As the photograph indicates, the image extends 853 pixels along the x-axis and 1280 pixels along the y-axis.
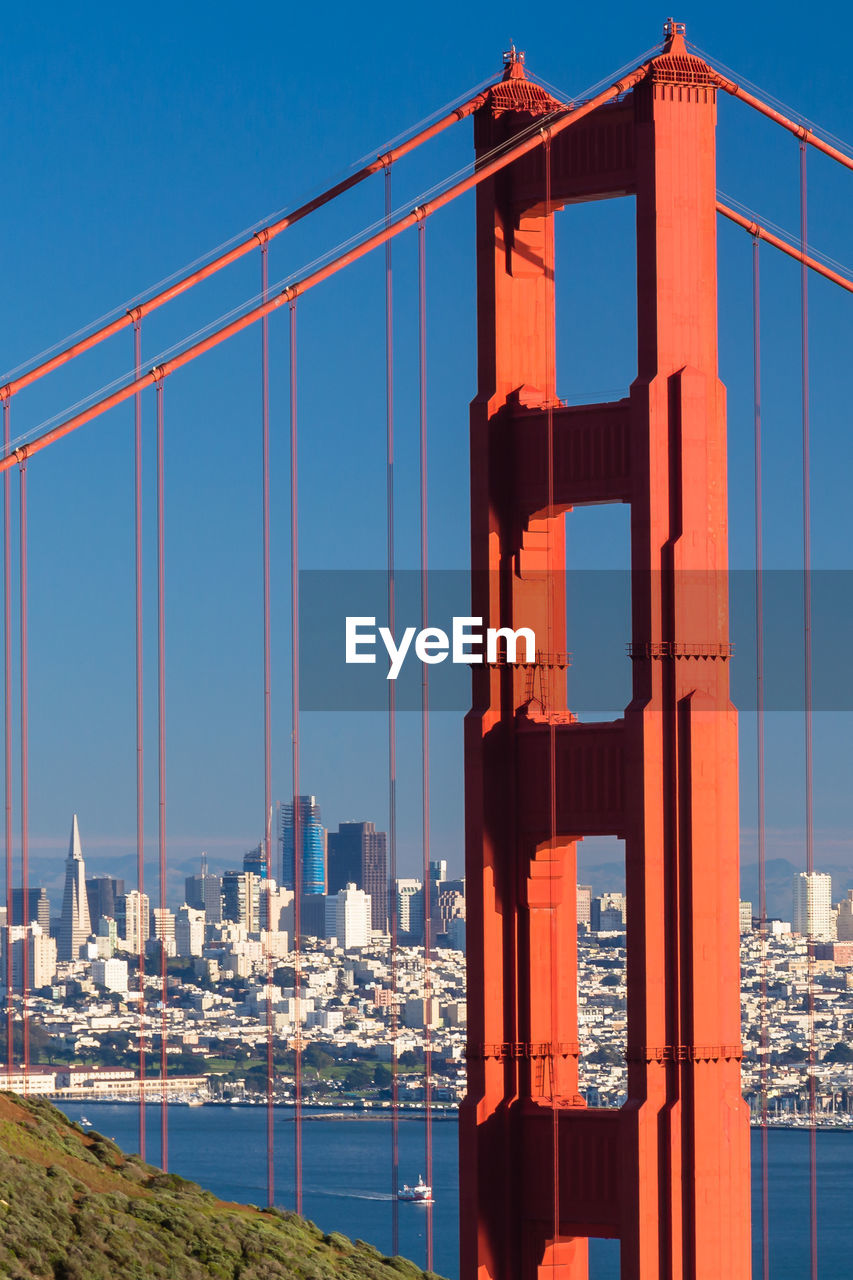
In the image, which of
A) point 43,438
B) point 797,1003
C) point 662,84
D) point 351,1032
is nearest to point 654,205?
point 662,84

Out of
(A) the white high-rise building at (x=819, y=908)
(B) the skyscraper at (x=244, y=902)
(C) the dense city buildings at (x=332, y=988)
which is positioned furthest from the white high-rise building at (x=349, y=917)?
(A) the white high-rise building at (x=819, y=908)

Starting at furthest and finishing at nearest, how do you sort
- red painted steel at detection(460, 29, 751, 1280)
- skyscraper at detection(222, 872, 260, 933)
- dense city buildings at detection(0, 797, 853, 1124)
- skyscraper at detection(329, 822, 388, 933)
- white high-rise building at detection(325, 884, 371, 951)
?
skyscraper at detection(222, 872, 260, 933) → white high-rise building at detection(325, 884, 371, 951) → skyscraper at detection(329, 822, 388, 933) → dense city buildings at detection(0, 797, 853, 1124) → red painted steel at detection(460, 29, 751, 1280)

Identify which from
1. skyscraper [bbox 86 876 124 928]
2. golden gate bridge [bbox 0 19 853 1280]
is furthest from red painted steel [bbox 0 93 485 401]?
skyscraper [bbox 86 876 124 928]

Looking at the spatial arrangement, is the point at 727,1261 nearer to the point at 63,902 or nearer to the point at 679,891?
the point at 679,891

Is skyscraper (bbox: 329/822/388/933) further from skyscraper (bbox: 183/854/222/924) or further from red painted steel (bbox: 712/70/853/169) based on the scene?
red painted steel (bbox: 712/70/853/169)

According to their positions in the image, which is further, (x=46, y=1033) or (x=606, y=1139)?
(x=46, y=1033)

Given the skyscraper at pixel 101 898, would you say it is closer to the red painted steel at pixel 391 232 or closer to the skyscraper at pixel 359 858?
the skyscraper at pixel 359 858

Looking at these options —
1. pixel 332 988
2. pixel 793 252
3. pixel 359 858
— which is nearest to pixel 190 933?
pixel 332 988
